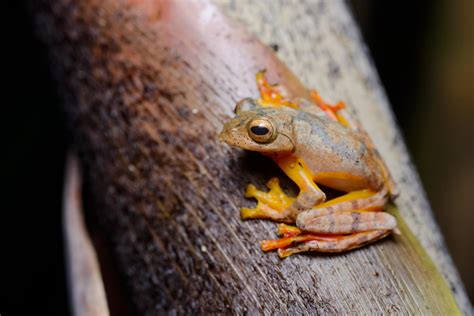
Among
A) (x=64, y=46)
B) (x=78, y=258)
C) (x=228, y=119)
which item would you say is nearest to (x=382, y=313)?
(x=228, y=119)

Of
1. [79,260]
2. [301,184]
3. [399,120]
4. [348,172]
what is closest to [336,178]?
[348,172]

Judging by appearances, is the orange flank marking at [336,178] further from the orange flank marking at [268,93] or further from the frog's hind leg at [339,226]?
the orange flank marking at [268,93]

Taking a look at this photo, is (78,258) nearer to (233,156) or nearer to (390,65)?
(233,156)

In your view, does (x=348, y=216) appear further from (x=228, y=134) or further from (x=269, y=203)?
(x=228, y=134)

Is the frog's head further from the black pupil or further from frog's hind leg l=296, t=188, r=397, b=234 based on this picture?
frog's hind leg l=296, t=188, r=397, b=234

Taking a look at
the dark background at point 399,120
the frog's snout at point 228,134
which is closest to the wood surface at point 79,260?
the dark background at point 399,120

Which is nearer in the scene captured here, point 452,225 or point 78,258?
Result: point 78,258
